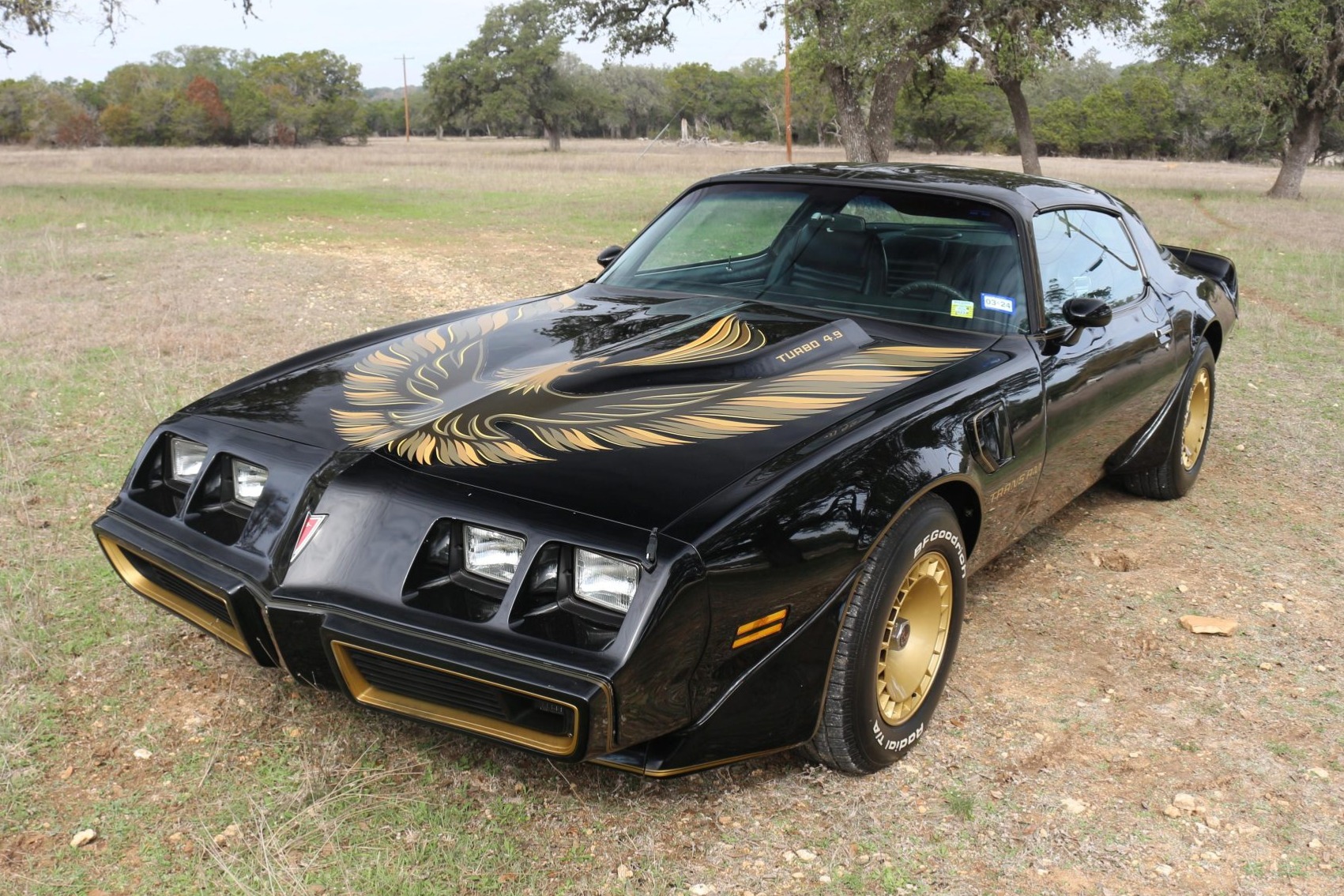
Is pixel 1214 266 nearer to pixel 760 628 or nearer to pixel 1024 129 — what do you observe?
pixel 760 628

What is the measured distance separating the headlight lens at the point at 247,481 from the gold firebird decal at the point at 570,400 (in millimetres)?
234

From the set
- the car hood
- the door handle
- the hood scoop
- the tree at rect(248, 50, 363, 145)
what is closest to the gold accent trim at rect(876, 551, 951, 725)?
the door handle

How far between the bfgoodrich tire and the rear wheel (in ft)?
7.42

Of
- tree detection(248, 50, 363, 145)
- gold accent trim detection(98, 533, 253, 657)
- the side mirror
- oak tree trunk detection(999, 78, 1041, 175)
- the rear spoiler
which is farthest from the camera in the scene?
tree detection(248, 50, 363, 145)

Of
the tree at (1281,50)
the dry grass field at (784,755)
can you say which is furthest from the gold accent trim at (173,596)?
the tree at (1281,50)

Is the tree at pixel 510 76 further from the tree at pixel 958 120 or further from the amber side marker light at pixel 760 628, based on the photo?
Answer: the amber side marker light at pixel 760 628

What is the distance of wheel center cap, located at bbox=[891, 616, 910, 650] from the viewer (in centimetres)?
276

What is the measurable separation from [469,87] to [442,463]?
57.9m

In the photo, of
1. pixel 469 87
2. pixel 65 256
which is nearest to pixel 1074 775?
pixel 65 256

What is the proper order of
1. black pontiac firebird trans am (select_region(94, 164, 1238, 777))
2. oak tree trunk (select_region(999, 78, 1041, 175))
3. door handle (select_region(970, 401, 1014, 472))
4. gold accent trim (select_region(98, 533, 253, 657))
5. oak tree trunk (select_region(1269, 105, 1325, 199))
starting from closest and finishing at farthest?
black pontiac firebird trans am (select_region(94, 164, 1238, 777)), gold accent trim (select_region(98, 533, 253, 657)), door handle (select_region(970, 401, 1014, 472)), oak tree trunk (select_region(999, 78, 1041, 175)), oak tree trunk (select_region(1269, 105, 1325, 199))

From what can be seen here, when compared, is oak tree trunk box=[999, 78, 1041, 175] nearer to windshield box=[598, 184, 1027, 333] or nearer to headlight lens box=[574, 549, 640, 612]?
windshield box=[598, 184, 1027, 333]

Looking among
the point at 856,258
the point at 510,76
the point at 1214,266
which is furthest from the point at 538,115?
the point at 856,258

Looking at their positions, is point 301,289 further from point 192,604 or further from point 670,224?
point 192,604

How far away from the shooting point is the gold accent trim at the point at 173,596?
253cm
